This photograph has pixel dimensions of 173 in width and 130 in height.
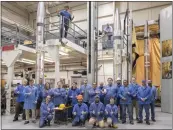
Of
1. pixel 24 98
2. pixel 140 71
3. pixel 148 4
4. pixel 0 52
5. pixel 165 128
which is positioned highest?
pixel 148 4

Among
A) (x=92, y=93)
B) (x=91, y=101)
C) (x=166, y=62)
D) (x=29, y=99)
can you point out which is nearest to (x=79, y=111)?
(x=91, y=101)

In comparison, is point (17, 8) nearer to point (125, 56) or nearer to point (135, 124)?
point (125, 56)

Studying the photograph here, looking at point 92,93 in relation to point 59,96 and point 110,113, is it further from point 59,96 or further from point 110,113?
point 59,96

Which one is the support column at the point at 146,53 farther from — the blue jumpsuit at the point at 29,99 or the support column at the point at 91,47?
the blue jumpsuit at the point at 29,99

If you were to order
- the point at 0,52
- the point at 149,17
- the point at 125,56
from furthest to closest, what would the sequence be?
the point at 149,17, the point at 125,56, the point at 0,52

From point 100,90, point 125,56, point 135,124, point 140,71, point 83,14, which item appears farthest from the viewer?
point 83,14

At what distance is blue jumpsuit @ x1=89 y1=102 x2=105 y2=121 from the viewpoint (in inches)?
315

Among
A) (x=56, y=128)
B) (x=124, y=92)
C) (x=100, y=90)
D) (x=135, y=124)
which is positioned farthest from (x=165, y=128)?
(x=56, y=128)

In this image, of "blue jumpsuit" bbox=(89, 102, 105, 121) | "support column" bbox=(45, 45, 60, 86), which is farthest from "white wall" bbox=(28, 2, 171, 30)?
"blue jumpsuit" bbox=(89, 102, 105, 121)

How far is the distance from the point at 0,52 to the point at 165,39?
9.61m

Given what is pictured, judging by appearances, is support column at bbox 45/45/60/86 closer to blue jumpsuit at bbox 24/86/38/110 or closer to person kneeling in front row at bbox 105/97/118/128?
blue jumpsuit at bbox 24/86/38/110

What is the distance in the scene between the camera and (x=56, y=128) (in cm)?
776

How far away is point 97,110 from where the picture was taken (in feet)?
26.3

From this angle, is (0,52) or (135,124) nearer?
(135,124)
